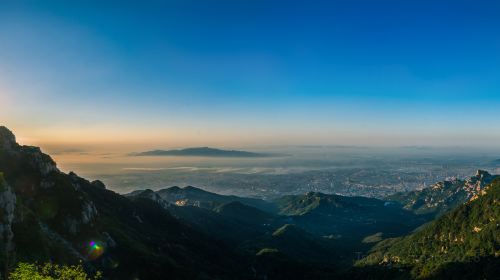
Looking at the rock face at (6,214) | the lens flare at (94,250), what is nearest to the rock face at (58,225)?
the lens flare at (94,250)

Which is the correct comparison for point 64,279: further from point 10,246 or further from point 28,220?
point 28,220

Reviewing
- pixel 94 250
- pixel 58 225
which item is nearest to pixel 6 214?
pixel 58 225

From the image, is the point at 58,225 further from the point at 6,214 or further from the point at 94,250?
the point at 6,214

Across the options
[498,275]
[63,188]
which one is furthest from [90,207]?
[498,275]

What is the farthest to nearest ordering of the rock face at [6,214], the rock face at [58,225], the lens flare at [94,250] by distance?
the lens flare at [94,250] → the rock face at [58,225] → the rock face at [6,214]

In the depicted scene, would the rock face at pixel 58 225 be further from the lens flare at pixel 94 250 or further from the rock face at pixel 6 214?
the rock face at pixel 6 214

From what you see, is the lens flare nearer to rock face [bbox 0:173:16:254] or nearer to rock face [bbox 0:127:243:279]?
rock face [bbox 0:127:243:279]

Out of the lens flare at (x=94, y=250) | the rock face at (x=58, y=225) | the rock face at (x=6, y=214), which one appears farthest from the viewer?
the lens flare at (x=94, y=250)

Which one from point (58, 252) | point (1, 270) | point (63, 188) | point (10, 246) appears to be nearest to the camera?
point (1, 270)
